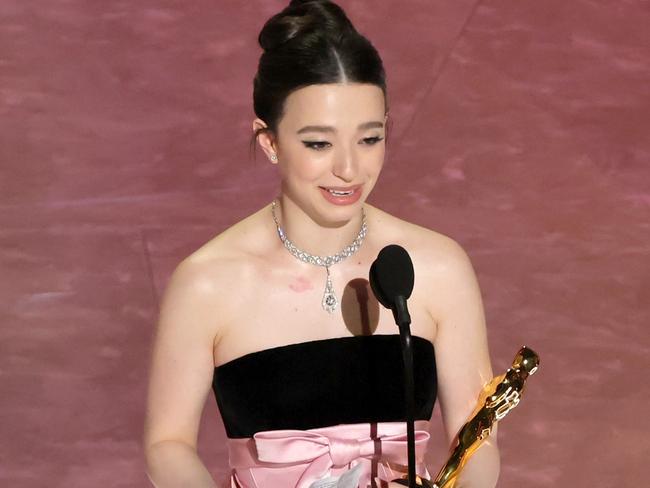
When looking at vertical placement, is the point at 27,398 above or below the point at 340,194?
below

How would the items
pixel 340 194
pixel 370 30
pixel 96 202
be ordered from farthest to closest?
pixel 370 30, pixel 96 202, pixel 340 194

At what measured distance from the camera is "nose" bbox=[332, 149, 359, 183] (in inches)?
73.7

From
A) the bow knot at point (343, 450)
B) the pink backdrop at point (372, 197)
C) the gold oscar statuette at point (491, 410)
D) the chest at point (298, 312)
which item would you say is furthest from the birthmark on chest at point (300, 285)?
the pink backdrop at point (372, 197)

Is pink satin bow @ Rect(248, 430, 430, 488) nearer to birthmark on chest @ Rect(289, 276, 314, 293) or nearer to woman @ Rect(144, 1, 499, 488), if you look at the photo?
woman @ Rect(144, 1, 499, 488)

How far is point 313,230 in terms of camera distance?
201 centimetres

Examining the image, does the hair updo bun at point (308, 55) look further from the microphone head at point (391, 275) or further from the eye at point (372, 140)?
the microphone head at point (391, 275)

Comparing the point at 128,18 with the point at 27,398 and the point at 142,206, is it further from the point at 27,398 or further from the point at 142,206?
the point at 27,398

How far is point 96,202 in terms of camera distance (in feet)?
10.9

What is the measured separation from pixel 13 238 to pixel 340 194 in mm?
1582

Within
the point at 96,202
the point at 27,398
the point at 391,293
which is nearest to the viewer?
the point at 391,293

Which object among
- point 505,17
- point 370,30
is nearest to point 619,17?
point 505,17

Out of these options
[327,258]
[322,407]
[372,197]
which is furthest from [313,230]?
[372,197]

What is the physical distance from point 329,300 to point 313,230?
0.37ft

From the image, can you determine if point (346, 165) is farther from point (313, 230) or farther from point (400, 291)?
point (400, 291)
